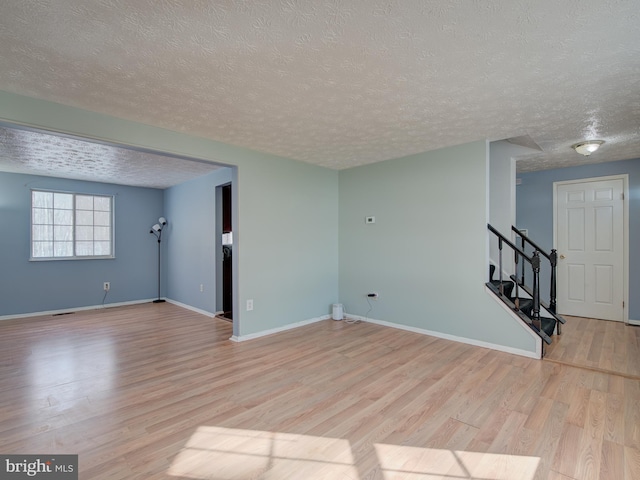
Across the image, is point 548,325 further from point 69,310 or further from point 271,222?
point 69,310

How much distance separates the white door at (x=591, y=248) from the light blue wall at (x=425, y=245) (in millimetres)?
2501

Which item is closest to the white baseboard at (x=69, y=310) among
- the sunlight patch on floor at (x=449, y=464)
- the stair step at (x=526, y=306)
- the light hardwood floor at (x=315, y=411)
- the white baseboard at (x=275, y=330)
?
the light hardwood floor at (x=315, y=411)

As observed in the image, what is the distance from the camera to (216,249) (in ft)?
16.9

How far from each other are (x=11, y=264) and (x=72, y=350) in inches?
111

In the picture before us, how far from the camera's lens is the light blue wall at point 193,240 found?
17.0 ft

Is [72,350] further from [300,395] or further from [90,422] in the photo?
[300,395]

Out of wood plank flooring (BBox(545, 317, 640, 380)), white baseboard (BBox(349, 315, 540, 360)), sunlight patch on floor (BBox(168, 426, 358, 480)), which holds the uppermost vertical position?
white baseboard (BBox(349, 315, 540, 360))

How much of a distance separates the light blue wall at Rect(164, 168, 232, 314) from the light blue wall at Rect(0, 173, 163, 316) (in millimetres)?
460

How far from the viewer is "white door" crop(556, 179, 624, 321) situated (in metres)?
4.60

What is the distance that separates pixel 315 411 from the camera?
2.27m

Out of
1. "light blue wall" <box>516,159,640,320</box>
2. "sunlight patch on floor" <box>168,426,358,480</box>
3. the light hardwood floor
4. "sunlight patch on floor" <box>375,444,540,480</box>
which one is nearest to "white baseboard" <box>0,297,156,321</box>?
the light hardwood floor

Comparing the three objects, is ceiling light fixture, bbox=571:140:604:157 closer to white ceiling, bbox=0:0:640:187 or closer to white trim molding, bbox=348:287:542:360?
white ceiling, bbox=0:0:640:187

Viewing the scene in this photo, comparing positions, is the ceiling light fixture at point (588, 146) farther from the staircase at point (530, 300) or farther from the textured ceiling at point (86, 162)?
the textured ceiling at point (86, 162)

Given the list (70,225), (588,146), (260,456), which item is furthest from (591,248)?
(70,225)
